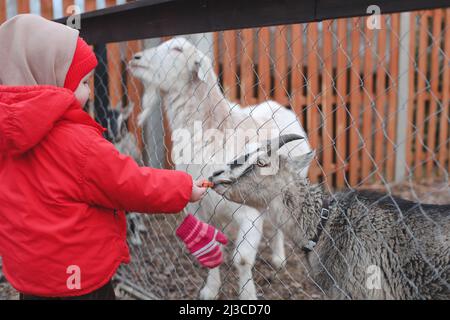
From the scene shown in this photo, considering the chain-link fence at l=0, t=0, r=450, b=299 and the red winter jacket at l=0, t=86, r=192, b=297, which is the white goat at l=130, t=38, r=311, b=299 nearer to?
the chain-link fence at l=0, t=0, r=450, b=299

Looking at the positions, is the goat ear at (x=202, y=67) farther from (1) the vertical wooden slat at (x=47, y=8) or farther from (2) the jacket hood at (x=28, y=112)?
(1) the vertical wooden slat at (x=47, y=8)

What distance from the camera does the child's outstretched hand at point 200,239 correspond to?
2.25m

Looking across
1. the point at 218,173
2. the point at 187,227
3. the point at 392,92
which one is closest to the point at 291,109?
the point at 218,173

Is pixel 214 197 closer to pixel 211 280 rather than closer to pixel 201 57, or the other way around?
pixel 211 280

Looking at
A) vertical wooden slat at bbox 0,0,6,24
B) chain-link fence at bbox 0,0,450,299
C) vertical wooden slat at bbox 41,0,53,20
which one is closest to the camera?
chain-link fence at bbox 0,0,450,299

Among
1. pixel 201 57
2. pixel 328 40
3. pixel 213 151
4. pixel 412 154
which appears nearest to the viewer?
pixel 213 151

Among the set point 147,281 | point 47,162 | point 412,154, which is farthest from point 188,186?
point 412,154

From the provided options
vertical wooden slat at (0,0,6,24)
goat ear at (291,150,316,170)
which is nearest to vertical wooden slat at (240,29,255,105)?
vertical wooden slat at (0,0,6,24)

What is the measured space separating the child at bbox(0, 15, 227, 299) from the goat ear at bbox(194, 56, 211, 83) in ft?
4.35

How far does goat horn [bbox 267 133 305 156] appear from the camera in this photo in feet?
7.18

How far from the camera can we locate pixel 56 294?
1.70 meters

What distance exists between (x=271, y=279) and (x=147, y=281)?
895mm

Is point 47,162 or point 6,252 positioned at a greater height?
point 47,162

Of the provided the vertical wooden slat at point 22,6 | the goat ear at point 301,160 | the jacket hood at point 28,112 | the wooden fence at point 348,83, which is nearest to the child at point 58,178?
the jacket hood at point 28,112
